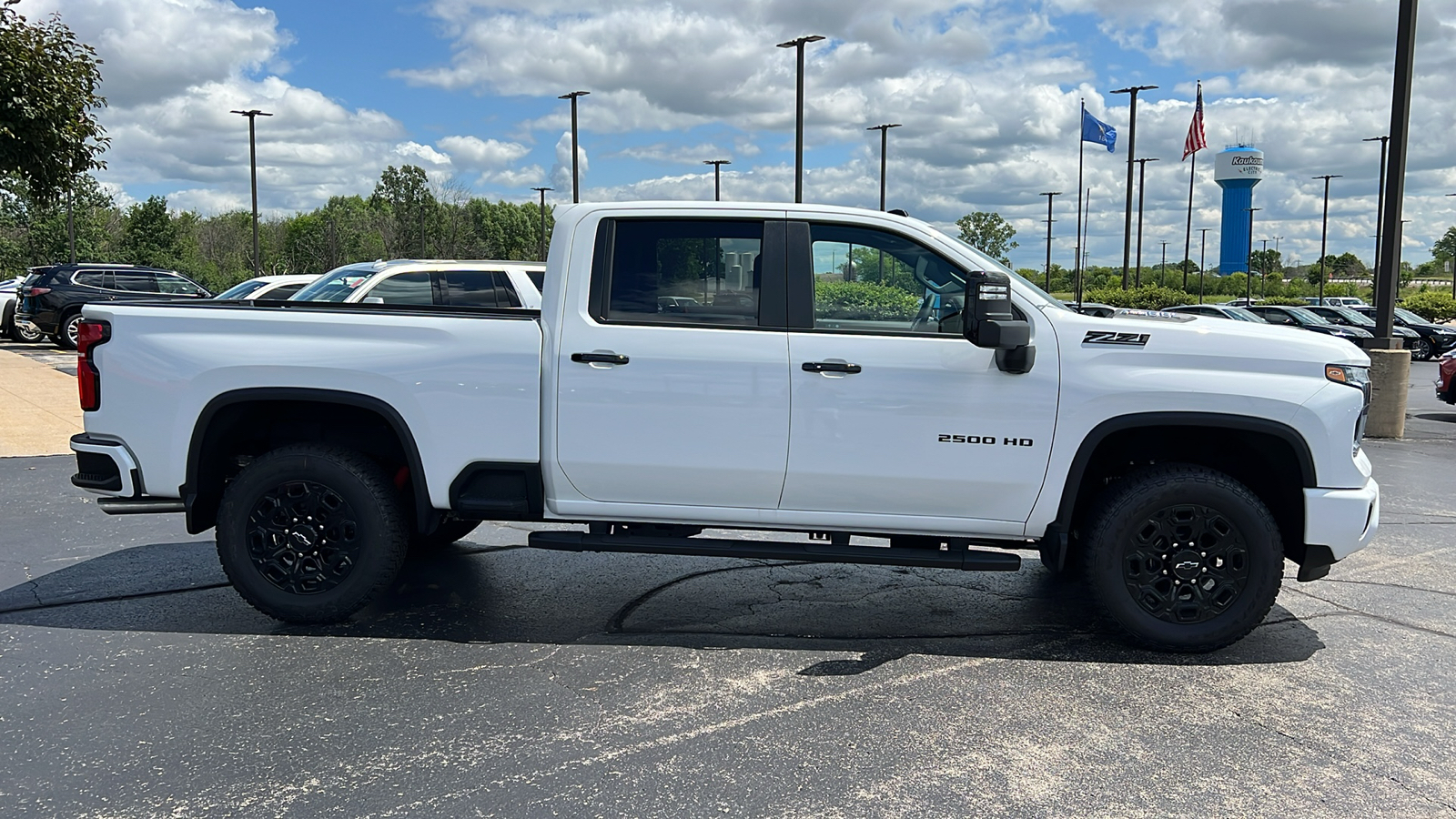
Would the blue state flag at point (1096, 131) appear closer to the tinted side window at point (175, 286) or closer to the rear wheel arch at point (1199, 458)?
the tinted side window at point (175, 286)

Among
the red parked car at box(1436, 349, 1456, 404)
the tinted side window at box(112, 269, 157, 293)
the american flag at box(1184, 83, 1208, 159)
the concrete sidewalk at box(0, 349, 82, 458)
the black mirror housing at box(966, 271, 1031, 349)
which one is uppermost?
the american flag at box(1184, 83, 1208, 159)

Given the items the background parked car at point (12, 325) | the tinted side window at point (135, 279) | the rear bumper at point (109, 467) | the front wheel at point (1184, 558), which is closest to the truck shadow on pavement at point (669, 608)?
the front wheel at point (1184, 558)

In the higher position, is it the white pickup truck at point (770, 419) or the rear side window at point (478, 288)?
the rear side window at point (478, 288)

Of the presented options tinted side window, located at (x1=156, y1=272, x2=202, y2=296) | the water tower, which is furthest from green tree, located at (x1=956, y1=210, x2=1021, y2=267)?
tinted side window, located at (x1=156, y1=272, x2=202, y2=296)

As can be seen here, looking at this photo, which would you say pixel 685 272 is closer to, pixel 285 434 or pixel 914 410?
pixel 914 410

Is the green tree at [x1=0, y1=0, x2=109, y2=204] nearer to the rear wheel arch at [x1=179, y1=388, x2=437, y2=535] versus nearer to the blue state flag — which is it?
the rear wheel arch at [x1=179, y1=388, x2=437, y2=535]

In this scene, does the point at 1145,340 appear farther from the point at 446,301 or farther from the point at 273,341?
the point at 446,301

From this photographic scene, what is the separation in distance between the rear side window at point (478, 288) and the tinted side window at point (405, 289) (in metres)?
0.21

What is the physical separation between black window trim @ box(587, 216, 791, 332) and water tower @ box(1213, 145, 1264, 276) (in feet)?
252

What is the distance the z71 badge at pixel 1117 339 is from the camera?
472 centimetres

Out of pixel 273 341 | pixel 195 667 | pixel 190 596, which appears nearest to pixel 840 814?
pixel 195 667

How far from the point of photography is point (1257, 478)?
5.13 meters

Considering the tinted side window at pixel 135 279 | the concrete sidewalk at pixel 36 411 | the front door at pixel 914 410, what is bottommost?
the concrete sidewalk at pixel 36 411

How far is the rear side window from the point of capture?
1252cm
